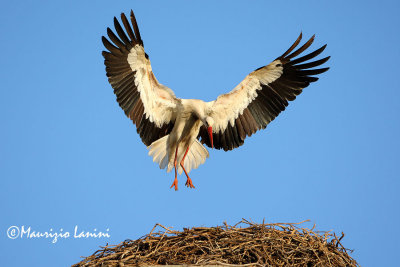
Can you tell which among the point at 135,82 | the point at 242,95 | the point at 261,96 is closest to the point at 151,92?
the point at 135,82

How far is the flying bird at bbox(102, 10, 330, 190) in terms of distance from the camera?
25.1ft

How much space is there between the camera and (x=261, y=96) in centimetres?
828

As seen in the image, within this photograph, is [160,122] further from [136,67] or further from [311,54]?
[311,54]

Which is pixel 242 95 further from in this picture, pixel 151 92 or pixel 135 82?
pixel 135 82

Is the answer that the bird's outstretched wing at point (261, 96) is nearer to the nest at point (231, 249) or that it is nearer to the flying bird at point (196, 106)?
the flying bird at point (196, 106)

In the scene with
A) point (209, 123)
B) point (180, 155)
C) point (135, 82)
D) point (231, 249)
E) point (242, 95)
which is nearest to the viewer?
point (231, 249)

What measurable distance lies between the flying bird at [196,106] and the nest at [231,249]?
8.10ft

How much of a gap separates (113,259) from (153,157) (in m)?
2.91

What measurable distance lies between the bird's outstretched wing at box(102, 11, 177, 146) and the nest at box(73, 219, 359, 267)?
2474mm

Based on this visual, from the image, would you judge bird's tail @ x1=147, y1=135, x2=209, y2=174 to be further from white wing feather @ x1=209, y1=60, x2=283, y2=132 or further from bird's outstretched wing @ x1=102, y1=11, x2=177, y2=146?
white wing feather @ x1=209, y1=60, x2=283, y2=132

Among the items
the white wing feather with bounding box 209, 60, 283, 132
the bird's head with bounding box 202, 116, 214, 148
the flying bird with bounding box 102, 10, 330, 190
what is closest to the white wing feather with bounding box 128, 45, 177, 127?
the flying bird with bounding box 102, 10, 330, 190

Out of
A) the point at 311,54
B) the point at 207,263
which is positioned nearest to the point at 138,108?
the point at 311,54

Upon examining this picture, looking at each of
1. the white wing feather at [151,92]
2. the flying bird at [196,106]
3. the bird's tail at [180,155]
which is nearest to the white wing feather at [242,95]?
the flying bird at [196,106]

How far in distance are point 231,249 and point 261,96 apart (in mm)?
3500
